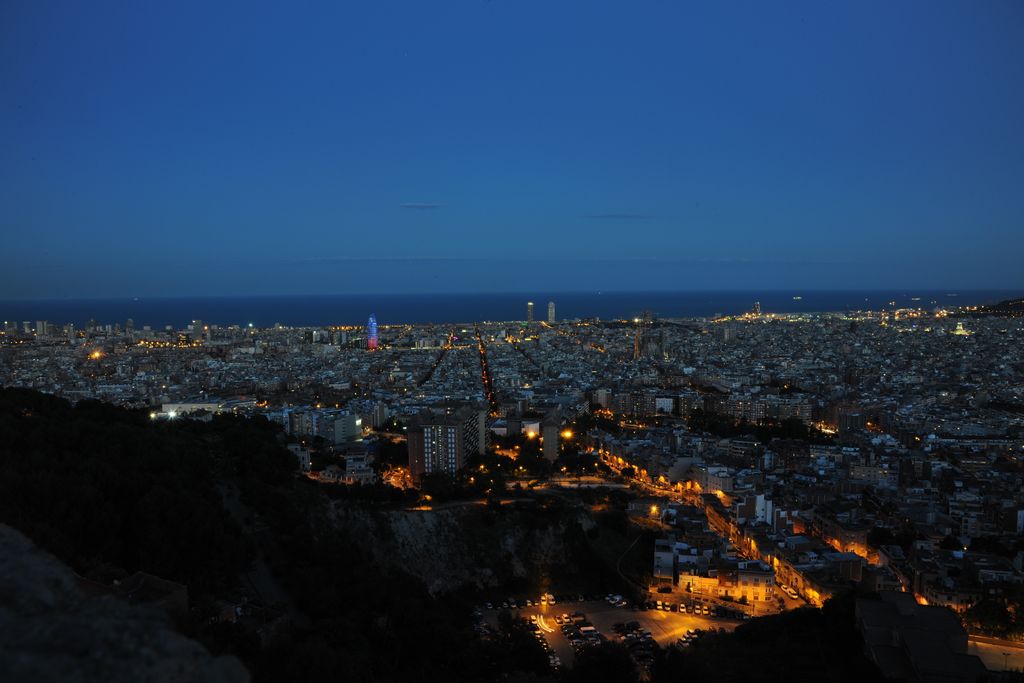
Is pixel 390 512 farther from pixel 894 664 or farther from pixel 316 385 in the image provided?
pixel 316 385

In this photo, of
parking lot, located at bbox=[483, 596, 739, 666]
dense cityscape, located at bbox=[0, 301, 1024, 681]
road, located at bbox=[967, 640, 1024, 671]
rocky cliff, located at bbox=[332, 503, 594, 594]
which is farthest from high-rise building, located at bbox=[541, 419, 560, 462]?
road, located at bbox=[967, 640, 1024, 671]

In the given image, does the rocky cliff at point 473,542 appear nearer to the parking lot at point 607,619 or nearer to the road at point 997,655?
the parking lot at point 607,619

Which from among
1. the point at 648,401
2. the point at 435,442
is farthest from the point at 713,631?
the point at 648,401

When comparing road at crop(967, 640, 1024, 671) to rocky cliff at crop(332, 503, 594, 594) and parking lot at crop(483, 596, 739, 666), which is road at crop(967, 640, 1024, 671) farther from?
rocky cliff at crop(332, 503, 594, 594)

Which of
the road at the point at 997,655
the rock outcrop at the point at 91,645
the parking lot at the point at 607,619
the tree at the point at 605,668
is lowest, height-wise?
the parking lot at the point at 607,619

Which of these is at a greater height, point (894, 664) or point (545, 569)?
point (894, 664)

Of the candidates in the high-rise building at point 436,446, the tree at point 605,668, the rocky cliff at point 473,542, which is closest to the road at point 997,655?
the tree at point 605,668
